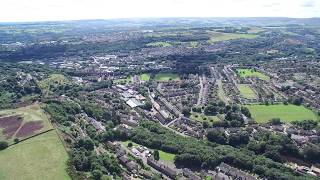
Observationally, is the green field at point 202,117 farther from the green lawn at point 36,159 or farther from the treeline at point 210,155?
the green lawn at point 36,159

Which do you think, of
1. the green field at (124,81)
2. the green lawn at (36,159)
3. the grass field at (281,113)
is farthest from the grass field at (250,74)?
the green lawn at (36,159)

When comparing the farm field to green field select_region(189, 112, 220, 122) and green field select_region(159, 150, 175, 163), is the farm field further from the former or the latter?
green field select_region(189, 112, 220, 122)

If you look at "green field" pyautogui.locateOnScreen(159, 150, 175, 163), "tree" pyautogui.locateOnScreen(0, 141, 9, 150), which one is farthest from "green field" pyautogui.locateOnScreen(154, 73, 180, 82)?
"tree" pyautogui.locateOnScreen(0, 141, 9, 150)

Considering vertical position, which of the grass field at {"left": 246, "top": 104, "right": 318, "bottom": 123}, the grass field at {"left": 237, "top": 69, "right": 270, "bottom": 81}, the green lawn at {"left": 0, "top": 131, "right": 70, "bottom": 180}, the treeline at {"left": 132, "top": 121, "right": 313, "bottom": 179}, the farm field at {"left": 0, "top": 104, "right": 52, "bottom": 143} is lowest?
the grass field at {"left": 237, "top": 69, "right": 270, "bottom": 81}

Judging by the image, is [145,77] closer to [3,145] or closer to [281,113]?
[281,113]

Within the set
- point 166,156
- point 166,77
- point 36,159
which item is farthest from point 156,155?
point 166,77

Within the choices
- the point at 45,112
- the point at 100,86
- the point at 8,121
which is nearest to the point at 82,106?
the point at 45,112

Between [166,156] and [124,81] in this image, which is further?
[124,81]

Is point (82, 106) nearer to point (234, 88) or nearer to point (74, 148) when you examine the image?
point (74, 148)
